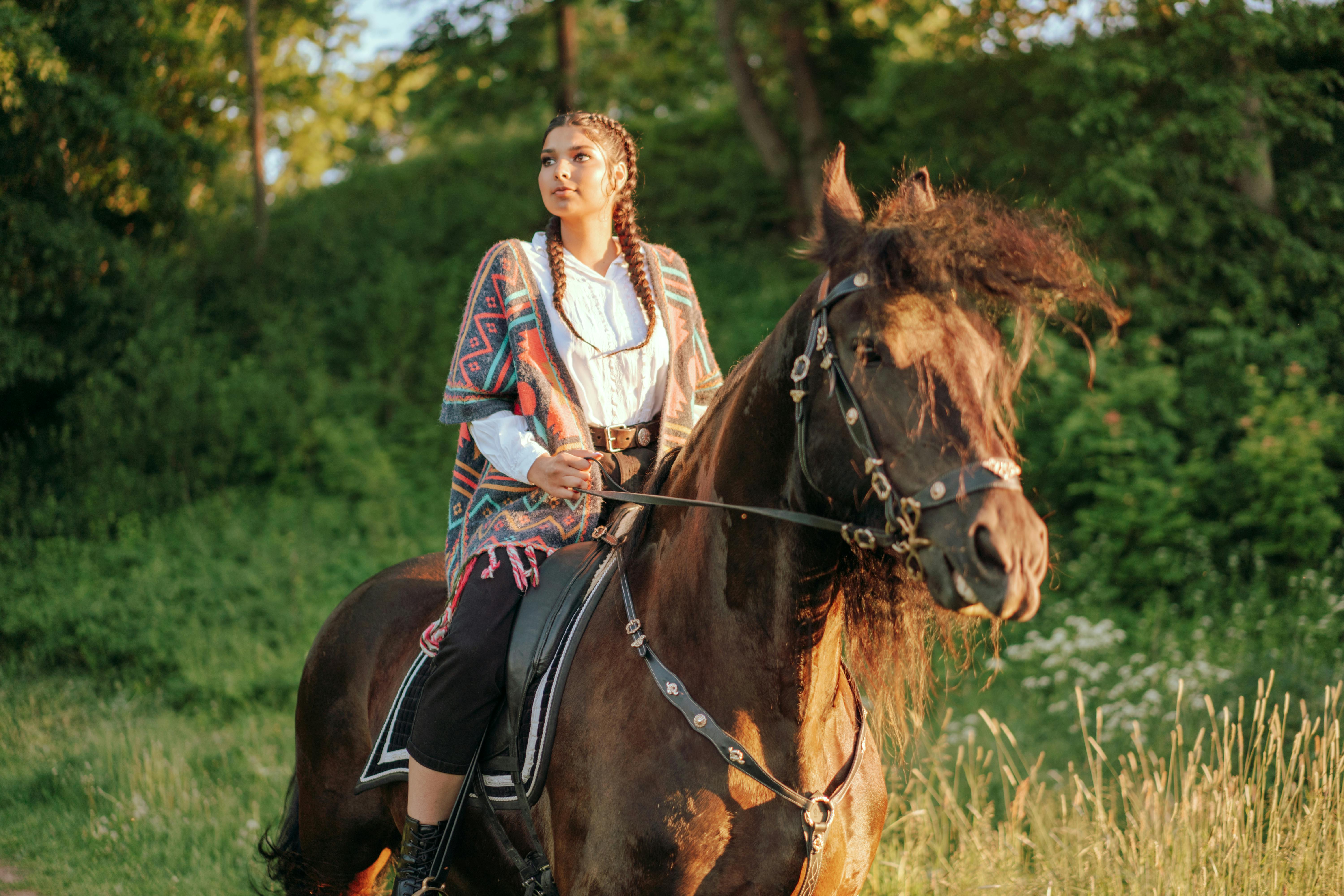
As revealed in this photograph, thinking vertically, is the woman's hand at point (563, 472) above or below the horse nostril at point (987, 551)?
above

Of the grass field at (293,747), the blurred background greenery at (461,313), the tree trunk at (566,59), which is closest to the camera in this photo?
the grass field at (293,747)

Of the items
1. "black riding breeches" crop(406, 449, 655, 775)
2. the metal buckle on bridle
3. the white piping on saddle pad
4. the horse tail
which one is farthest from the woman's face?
the horse tail

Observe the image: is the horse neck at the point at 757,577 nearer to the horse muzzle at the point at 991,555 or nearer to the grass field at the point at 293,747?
the horse muzzle at the point at 991,555

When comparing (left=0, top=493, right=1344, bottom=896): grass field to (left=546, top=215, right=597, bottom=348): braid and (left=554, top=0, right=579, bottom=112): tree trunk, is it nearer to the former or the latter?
(left=546, top=215, right=597, bottom=348): braid

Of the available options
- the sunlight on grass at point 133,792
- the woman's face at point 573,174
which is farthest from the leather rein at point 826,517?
the sunlight on grass at point 133,792

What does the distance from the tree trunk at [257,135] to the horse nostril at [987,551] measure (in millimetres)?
13852

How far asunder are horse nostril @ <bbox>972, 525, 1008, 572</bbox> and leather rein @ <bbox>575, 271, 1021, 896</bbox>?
7cm

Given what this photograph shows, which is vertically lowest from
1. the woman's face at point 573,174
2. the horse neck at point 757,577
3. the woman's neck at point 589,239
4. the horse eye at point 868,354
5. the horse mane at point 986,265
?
the horse neck at point 757,577

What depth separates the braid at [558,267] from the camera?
108 inches

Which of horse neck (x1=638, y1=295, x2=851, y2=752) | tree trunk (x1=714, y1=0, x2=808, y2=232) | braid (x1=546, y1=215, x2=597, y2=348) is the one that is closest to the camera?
horse neck (x1=638, y1=295, x2=851, y2=752)

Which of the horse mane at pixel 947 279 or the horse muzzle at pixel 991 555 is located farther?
the horse mane at pixel 947 279

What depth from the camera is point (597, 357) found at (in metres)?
2.75

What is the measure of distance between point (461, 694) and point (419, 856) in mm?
561

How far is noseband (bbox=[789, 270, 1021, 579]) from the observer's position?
5.60 feet
